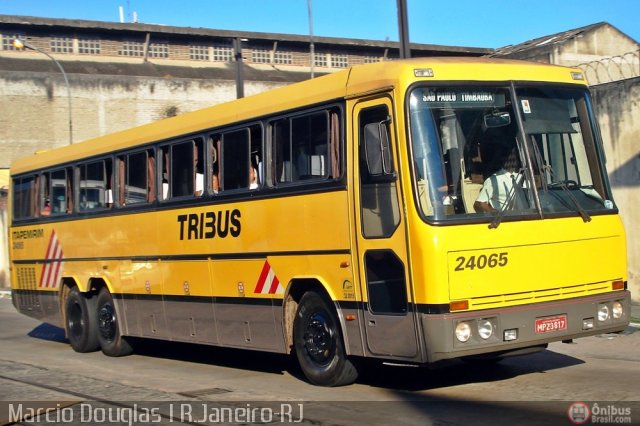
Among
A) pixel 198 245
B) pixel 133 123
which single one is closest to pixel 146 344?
pixel 198 245

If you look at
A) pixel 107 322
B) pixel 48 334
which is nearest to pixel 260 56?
pixel 48 334

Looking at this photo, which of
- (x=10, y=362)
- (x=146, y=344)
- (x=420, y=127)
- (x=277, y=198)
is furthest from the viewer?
(x=146, y=344)

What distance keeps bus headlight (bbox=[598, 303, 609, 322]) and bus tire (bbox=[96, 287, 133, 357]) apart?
7.71 meters

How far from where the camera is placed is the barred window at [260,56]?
159 ft

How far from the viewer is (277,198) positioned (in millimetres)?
10352

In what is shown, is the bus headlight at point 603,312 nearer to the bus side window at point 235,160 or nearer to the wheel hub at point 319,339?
the wheel hub at point 319,339

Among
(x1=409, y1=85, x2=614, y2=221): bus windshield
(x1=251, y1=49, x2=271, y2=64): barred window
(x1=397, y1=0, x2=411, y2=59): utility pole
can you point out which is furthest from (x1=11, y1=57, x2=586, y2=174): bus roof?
(x1=251, y1=49, x2=271, y2=64): barred window

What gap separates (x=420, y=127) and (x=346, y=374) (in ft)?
9.27

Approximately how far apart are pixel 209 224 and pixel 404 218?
3754 mm

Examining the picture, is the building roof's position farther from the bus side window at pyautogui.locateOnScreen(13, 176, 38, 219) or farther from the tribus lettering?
the tribus lettering

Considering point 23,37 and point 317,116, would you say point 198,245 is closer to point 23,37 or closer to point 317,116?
point 317,116

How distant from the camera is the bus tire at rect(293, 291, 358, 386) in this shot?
9641mm

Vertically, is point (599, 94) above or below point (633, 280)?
above

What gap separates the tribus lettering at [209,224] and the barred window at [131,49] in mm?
36087
